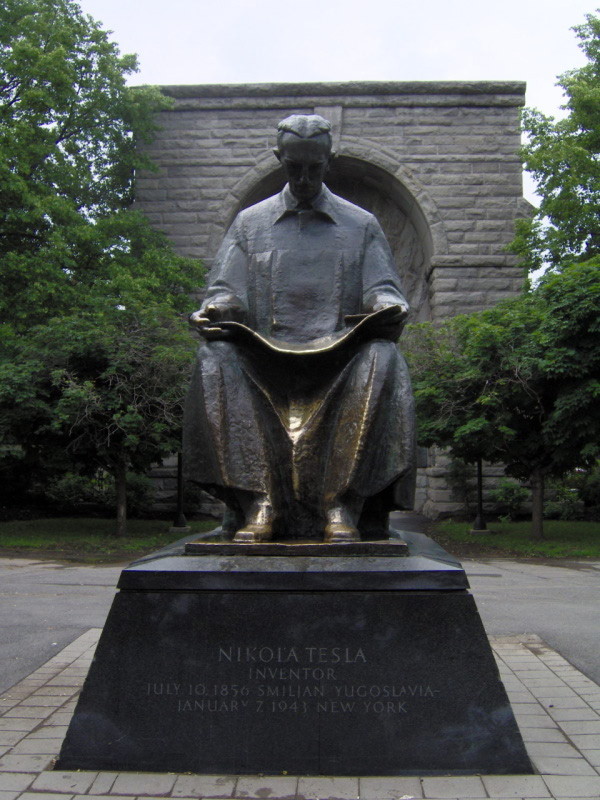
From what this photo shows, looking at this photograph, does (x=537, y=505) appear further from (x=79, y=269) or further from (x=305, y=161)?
(x=305, y=161)

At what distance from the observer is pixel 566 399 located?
38.9 ft

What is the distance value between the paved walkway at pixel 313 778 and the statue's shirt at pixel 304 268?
2.17 m

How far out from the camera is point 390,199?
19.1 m

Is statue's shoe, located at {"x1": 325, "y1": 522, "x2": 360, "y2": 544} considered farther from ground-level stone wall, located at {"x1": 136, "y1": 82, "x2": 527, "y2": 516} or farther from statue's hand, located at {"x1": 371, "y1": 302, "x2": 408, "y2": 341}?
ground-level stone wall, located at {"x1": 136, "y1": 82, "x2": 527, "y2": 516}

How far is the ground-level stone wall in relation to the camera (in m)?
17.7

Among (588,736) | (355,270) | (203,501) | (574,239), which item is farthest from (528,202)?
(588,736)

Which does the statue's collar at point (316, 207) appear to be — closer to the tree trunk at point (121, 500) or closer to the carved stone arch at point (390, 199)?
the tree trunk at point (121, 500)

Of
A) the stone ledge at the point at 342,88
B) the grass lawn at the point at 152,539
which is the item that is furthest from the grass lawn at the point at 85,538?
the stone ledge at the point at 342,88

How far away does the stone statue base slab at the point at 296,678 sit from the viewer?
10.4 feet

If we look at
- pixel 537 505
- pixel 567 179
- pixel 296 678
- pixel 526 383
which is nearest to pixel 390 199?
pixel 567 179

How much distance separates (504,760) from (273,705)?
93 cm

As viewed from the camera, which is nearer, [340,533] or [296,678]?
[296,678]

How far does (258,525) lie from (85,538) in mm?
10122

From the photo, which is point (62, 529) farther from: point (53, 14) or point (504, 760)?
point (504, 760)
